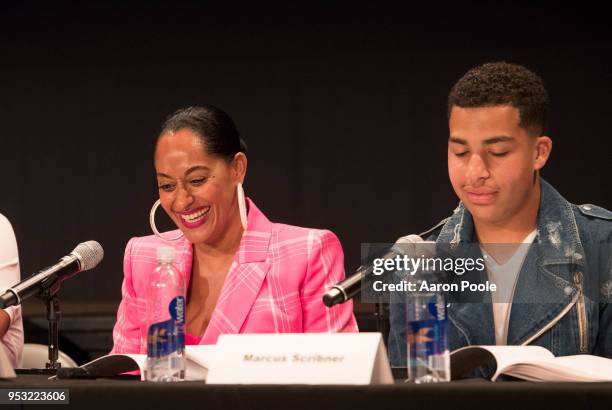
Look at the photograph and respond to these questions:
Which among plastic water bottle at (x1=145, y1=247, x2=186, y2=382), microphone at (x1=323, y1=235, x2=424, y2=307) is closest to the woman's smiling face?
plastic water bottle at (x1=145, y1=247, x2=186, y2=382)

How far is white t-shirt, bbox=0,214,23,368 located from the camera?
301 cm

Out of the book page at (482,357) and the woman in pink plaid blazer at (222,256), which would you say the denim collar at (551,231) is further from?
the book page at (482,357)

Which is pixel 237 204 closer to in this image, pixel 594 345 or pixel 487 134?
pixel 487 134

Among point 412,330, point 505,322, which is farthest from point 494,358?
point 505,322

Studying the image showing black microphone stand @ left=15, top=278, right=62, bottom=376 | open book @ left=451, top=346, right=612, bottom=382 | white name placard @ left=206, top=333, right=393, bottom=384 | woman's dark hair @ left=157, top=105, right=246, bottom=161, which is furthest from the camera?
woman's dark hair @ left=157, top=105, right=246, bottom=161

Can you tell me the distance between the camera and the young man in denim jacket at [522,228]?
2.46 m

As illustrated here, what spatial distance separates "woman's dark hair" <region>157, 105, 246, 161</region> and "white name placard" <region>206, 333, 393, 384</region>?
122 centimetres

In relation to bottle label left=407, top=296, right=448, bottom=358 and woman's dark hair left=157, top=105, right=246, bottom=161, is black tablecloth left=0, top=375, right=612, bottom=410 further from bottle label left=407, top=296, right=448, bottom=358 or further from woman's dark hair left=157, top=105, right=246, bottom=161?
woman's dark hair left=157, top=105, right=246, bottom=161

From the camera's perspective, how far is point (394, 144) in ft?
20.0

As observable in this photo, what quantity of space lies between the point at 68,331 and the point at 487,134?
110 inches

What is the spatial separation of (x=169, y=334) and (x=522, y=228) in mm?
1055

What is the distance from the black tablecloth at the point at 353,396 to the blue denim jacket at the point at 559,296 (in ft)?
2.73

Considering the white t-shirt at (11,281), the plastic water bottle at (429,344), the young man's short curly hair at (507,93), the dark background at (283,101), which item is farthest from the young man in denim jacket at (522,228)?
the dark background at (283,101)

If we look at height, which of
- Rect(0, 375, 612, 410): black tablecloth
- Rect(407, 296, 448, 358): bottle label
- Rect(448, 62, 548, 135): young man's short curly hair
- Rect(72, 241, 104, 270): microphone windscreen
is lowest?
Rect(0, 375, 612, 410): black tablecloth
